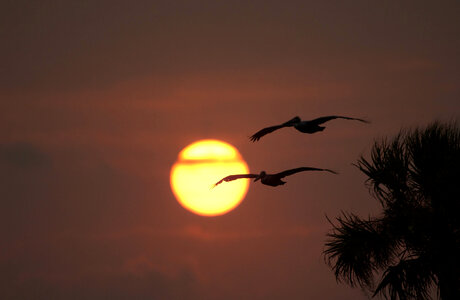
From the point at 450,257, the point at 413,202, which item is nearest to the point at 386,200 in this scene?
the point at 413,202

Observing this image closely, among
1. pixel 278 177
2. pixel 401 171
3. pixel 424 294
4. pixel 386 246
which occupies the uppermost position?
pixel 278 177

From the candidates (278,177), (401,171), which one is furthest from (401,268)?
(278,177)

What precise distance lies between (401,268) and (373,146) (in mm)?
2777

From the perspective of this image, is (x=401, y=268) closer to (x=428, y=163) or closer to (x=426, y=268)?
(x=426, y=268)

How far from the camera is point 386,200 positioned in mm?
20812

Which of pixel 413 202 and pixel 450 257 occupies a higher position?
pixel 413 202

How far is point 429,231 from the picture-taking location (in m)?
19.8

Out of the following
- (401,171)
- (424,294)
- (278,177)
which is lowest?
(424,294)

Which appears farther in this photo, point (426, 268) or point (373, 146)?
point (373, 146)

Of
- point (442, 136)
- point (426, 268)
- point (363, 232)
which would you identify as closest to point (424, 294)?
point (426, 268)

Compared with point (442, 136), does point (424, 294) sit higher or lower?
lower

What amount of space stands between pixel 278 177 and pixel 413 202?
3.38 metres

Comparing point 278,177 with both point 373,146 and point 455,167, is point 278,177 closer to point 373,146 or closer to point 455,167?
point 373,146

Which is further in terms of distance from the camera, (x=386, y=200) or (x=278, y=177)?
(x=278, y=177)
